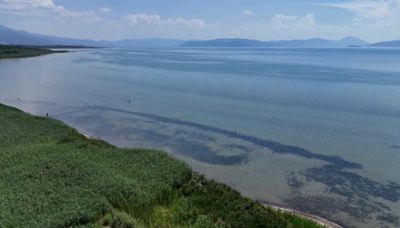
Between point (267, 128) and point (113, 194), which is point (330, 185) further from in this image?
point (113, 194)

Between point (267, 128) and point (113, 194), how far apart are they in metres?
24.8

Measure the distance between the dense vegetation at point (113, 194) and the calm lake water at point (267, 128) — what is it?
568 cm

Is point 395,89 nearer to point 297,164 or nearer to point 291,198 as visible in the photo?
point 297,164

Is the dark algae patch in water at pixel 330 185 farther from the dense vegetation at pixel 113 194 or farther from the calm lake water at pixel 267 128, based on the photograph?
the dense vegetation at pixel 113 194

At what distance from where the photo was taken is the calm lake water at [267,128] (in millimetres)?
26734

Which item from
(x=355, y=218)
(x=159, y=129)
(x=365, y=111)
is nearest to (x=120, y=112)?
(x=159, y=129)

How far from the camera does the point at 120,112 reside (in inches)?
2040

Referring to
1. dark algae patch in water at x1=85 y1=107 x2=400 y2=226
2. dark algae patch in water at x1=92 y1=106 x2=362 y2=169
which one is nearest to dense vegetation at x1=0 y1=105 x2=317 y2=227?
dark algae patch in water at x1=85 y1=107 x2=400 y2=226

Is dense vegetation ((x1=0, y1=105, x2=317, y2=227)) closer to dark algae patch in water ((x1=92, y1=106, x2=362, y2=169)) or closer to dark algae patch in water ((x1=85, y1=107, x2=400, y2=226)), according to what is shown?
dark algae patch in water ((x1=85, y1=107, x2=400, y2=226))

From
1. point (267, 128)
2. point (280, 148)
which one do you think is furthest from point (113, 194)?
point (267, 128)

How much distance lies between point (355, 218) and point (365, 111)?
99.8ft

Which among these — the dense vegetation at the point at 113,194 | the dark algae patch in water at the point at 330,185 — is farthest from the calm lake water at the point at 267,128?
the dense vegetation at the point at 113,194

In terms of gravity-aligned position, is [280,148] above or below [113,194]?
below

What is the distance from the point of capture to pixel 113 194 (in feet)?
66.3
